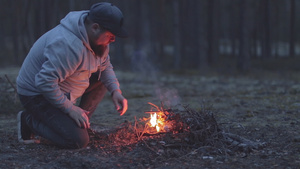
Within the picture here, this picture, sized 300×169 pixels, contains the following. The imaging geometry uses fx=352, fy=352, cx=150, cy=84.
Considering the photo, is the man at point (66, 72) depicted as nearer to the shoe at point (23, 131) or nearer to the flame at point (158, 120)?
the shoe at point (23, 131)

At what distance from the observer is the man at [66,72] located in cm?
360

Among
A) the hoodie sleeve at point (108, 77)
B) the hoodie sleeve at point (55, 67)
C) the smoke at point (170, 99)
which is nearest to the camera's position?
the hoodie sleeve at point (55, 67)

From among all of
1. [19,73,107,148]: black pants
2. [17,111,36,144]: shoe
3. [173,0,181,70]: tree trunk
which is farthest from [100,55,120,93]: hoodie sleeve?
[173,0,181,70]: tree trunk

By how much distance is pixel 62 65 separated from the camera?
11.8 ft

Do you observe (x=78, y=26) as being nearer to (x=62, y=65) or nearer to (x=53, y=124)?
(x=62, y=65)

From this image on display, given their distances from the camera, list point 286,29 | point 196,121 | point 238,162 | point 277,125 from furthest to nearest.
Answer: point 286,29 → point 277,125 → point 196,121 → point 238,162

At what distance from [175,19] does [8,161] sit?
18.4m

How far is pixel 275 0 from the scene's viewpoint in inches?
1198

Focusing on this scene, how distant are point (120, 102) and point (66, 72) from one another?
0.84 m

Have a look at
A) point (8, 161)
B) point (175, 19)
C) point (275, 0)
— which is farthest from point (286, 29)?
point (8, 161)

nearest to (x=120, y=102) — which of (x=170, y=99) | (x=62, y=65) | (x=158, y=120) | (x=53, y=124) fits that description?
(x=158, y=120)

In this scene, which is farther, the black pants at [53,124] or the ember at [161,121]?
the ember at [161,121]

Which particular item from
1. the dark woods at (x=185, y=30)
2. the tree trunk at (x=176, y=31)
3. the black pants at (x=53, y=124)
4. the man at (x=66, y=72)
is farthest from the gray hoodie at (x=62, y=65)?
the tree trunk at (x=176, y=31)

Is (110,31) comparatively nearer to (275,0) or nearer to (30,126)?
(30,126)
